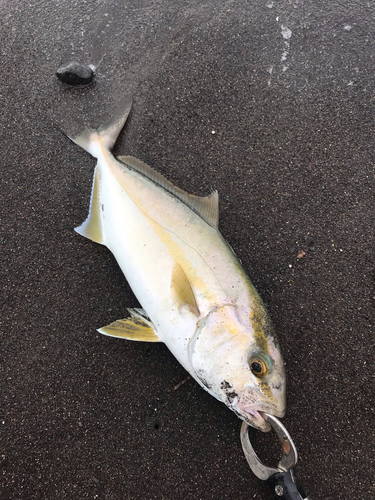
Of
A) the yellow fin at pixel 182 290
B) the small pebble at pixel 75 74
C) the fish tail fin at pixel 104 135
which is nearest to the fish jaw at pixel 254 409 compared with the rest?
the yellow fin at pixel 182 290

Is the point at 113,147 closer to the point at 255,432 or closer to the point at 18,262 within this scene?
the point at 18,262

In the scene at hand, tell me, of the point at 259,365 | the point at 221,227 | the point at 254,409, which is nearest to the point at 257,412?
the point at 254,409

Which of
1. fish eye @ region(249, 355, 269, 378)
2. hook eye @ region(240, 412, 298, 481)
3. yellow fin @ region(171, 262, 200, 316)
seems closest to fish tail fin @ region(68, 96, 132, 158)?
yellow fin @ region(171, 262, 200, 316)

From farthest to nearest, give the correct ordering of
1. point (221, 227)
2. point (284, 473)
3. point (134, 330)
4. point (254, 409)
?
point (221, 227) → point (134, 330) → point (284, 473) → point (254, 409)

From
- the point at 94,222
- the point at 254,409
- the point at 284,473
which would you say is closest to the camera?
the point at 254,409

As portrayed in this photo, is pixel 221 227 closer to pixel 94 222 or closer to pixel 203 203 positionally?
pixel 203 203

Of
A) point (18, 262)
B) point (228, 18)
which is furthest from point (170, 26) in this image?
point (18, 262)
